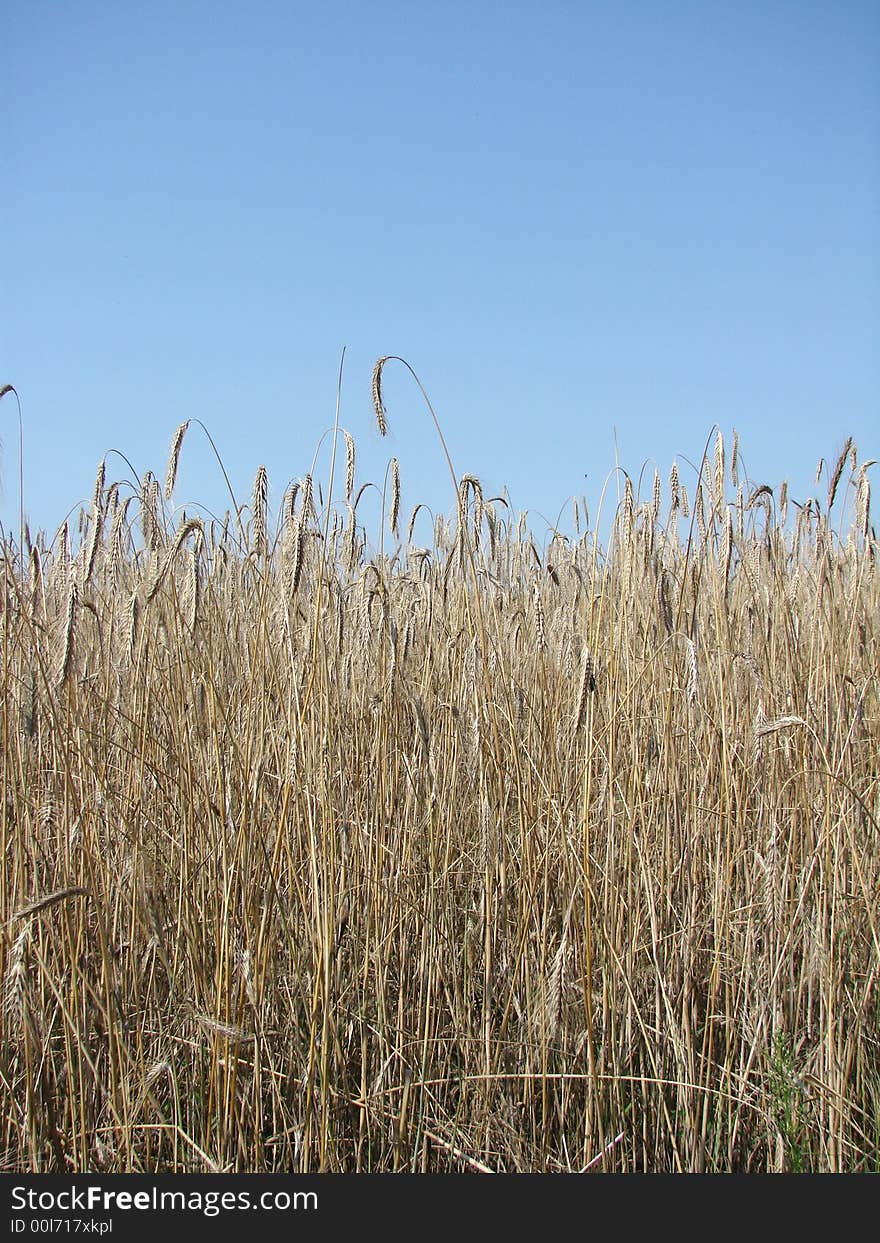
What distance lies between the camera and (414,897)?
171cm

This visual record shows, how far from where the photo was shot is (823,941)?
4.65 feet

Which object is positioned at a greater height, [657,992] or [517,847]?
[517,847]

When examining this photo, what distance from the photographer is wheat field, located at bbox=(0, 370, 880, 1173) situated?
1.33 m

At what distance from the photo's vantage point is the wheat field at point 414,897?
1.33 metres

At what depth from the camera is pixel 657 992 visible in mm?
1484

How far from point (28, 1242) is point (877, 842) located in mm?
1532

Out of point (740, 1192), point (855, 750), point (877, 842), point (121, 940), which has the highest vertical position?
point (855, 750)

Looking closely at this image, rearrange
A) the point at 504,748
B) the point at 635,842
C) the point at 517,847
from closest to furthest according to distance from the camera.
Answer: the point at 635,842, the point at 517,847, the point at 504,748

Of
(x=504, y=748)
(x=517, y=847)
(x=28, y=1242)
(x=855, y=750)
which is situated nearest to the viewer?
(x=28, y=1242)

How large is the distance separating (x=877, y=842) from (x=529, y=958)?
71cm

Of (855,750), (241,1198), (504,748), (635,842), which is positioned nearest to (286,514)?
(504,748)

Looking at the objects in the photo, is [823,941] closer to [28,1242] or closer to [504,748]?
[504,748]

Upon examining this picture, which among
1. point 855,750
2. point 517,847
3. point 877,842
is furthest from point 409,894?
point 855,750

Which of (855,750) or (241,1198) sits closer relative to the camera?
(241,1198)
